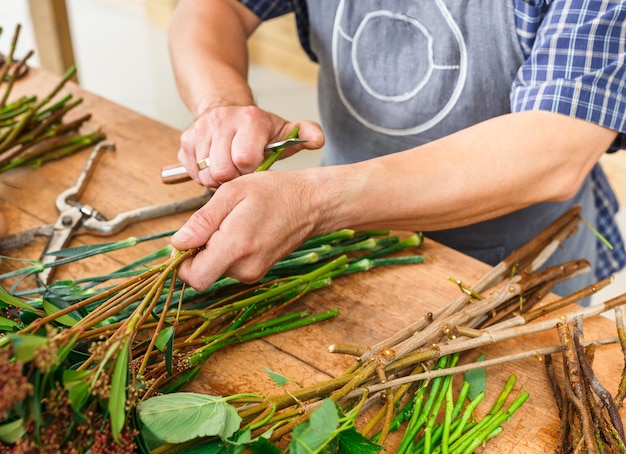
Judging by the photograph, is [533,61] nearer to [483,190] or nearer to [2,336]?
[483,190]

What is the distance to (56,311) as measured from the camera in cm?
82

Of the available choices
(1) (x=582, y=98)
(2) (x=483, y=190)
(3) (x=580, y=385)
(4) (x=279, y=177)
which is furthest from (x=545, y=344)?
(4) (x=279, y=177)

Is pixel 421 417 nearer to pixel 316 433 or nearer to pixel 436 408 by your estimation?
pixel 436 408

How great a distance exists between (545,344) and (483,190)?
0.26 m

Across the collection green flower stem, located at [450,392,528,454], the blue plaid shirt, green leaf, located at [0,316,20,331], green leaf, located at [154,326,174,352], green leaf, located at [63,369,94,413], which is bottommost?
green flower stem, located at [450,392,528,454]

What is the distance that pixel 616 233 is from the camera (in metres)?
1.62

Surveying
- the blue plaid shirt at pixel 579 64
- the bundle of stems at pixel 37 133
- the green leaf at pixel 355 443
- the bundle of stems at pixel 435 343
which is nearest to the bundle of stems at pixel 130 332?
the bundle of stems at pixel 435 343

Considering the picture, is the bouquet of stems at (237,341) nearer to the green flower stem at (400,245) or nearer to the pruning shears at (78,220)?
the green flower stem at (400,245)

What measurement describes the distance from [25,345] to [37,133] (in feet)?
3.03

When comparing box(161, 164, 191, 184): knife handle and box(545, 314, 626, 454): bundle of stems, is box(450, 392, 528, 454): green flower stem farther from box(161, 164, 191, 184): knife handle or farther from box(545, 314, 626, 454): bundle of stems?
box(161, 164, 191, 184): knife handle

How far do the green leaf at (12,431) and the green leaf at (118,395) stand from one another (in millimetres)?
83

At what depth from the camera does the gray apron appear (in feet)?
4.01

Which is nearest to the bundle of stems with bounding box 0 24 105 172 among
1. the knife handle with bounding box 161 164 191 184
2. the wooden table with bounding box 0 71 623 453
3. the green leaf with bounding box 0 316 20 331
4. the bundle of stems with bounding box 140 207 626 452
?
the wooden table with bounding box 0 71 623 453

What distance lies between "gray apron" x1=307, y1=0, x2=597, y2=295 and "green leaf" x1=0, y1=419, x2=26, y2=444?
81 cm
